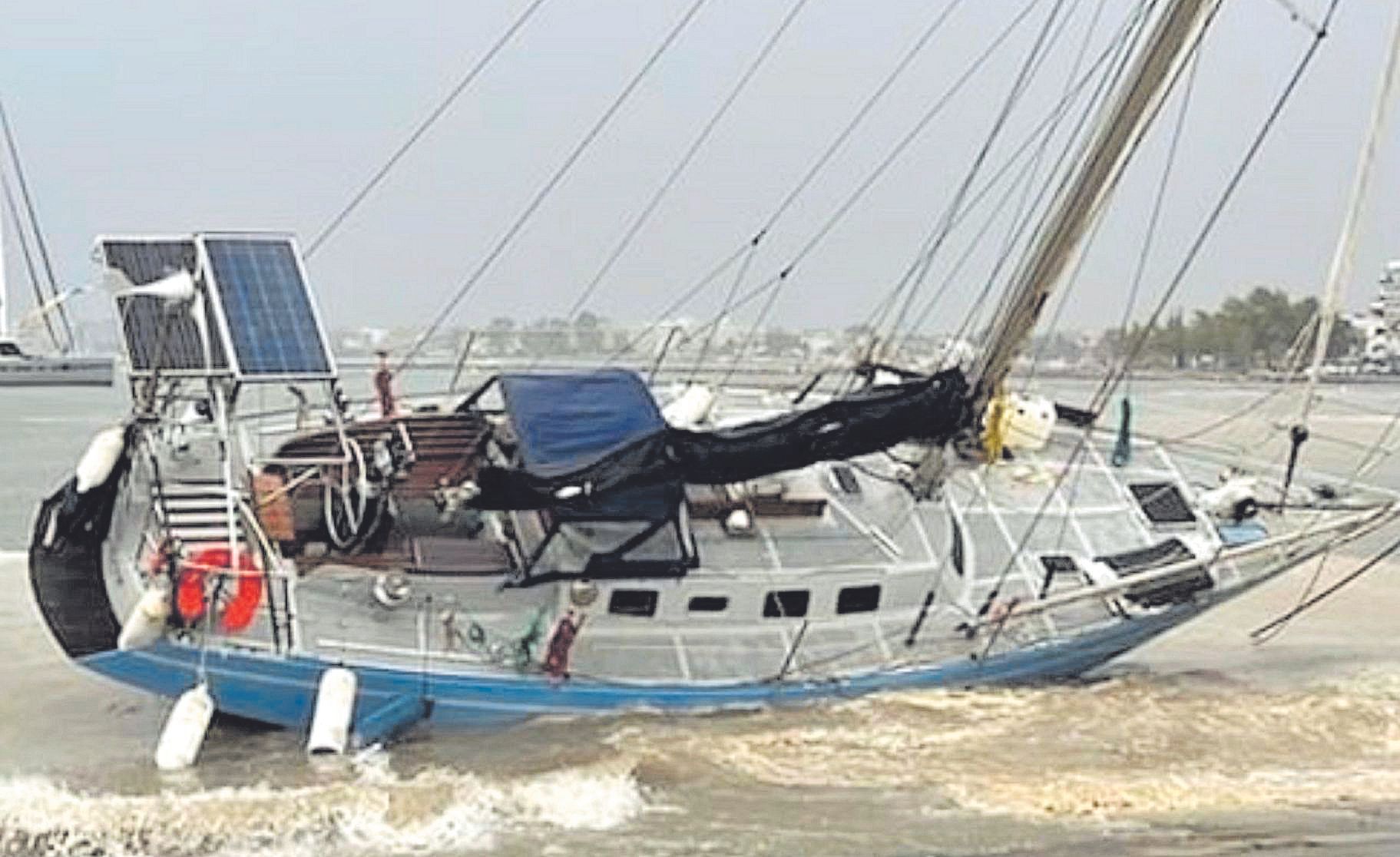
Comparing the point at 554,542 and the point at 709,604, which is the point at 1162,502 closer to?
the point at 709,604

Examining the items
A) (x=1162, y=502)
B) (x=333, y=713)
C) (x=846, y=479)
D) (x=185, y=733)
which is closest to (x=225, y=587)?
(x=185, y=733)

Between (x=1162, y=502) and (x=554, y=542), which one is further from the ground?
(x=554, y=542)

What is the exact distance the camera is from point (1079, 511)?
23.7m

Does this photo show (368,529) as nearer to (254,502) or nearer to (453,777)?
(254,502)

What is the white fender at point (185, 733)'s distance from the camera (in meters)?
18.0

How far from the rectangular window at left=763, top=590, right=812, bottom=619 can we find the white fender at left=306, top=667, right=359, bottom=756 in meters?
4.63

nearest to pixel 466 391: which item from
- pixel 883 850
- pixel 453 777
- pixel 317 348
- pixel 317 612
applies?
pixel 317 348

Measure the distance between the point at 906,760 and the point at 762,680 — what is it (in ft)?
6.95

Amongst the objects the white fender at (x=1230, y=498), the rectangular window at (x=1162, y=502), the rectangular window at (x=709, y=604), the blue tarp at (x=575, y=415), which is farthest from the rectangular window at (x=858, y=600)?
the white fender at (x=1230, y=498)

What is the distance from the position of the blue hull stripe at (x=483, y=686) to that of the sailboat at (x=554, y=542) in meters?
0.03

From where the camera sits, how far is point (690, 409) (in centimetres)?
2227

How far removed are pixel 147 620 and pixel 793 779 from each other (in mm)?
6206

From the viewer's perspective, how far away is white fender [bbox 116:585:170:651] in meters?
18.1

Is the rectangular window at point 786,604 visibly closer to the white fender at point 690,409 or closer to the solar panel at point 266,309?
the white fender at point 690,409
